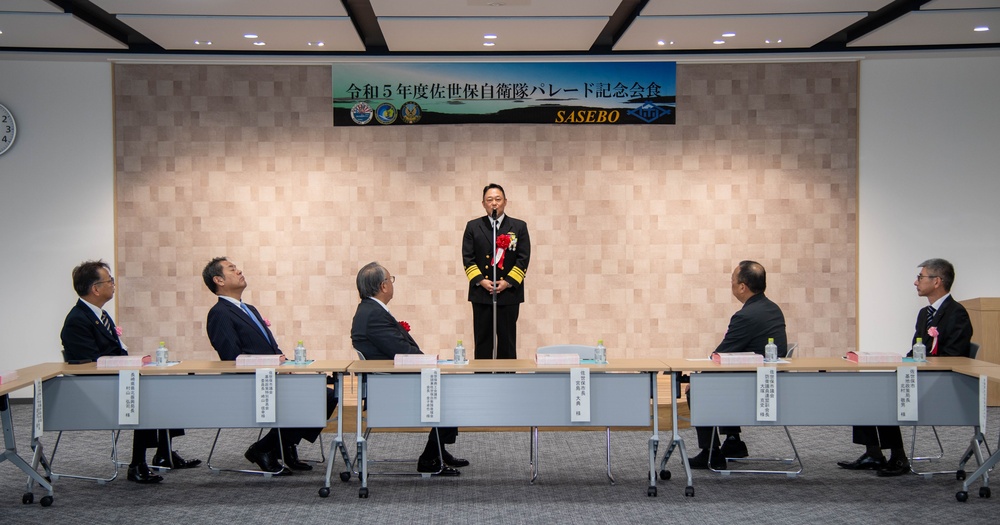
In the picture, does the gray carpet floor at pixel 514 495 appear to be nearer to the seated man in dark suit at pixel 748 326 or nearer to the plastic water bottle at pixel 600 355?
the seated man in dark suit at pixel 748 326

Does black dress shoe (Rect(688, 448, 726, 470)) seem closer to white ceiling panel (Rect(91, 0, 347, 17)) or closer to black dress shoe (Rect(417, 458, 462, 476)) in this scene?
black dress shoe (Rect(417, 458, 462, 476))

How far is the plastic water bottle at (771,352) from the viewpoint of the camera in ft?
16.4

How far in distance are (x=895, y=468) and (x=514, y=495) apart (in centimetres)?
230

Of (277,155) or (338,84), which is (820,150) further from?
(277,155)

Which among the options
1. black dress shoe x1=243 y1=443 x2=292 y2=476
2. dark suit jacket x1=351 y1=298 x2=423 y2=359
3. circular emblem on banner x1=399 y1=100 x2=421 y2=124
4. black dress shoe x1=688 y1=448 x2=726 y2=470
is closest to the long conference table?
dark suit jacket x1=351 y1=298 x2=423 y2=359

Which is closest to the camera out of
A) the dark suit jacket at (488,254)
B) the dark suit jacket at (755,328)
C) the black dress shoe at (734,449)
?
the dark suit jacket at (755,328)

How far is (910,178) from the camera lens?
8.13 meters

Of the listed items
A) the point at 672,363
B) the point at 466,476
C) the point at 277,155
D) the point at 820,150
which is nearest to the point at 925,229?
the point at 820,150

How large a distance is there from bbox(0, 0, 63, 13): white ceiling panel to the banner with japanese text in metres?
2.45

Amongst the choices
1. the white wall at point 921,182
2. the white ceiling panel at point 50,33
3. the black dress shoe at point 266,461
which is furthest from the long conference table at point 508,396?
the white wall at point 921,182

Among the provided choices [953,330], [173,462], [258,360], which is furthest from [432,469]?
[953,330]

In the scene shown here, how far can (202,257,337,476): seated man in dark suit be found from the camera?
17.4 feet

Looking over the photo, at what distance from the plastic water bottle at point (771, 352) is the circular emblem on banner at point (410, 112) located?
13.8ft

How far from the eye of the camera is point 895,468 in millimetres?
5270
